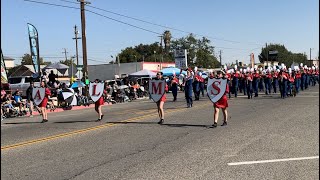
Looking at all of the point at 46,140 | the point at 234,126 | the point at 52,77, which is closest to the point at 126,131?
the point at 46,140

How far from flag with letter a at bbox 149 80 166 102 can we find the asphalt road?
1118mm

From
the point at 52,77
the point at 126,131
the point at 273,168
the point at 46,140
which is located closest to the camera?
the point at 273,168

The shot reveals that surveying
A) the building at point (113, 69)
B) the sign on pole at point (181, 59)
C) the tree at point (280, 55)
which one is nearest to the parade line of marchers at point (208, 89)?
the sign on pole at point (181, 59)

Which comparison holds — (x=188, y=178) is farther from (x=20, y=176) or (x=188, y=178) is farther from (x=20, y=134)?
(x=20, y=134)

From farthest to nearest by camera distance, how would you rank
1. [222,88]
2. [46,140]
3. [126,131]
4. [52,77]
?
1. [52,77]
2. [222,88]
3. [126,131]
4. [46,140]

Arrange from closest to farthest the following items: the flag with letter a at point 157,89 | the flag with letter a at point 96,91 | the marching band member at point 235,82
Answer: the flag with letter a at point 157,89 → the flag with letter a at point 96,91 → the marching band member at point 235,82

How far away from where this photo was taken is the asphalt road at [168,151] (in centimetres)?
649

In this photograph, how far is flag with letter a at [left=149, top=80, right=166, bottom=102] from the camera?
13.6 meters

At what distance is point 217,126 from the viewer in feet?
39.1

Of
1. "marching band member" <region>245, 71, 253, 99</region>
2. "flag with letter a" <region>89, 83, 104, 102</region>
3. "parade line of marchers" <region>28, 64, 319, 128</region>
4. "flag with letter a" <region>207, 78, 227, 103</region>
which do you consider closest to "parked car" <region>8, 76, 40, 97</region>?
"parade line of marchers" <region>28, 64, 319, 128</region>

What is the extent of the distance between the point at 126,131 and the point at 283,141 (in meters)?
4.50

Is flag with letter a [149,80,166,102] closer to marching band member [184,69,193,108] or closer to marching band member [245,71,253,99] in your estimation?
marching band member [184,69,193,108]

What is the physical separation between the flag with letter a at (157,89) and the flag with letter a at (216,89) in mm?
1734

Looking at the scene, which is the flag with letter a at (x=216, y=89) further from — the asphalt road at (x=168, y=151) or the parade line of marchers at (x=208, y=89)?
the asphalt road at (x=168, y=151)
